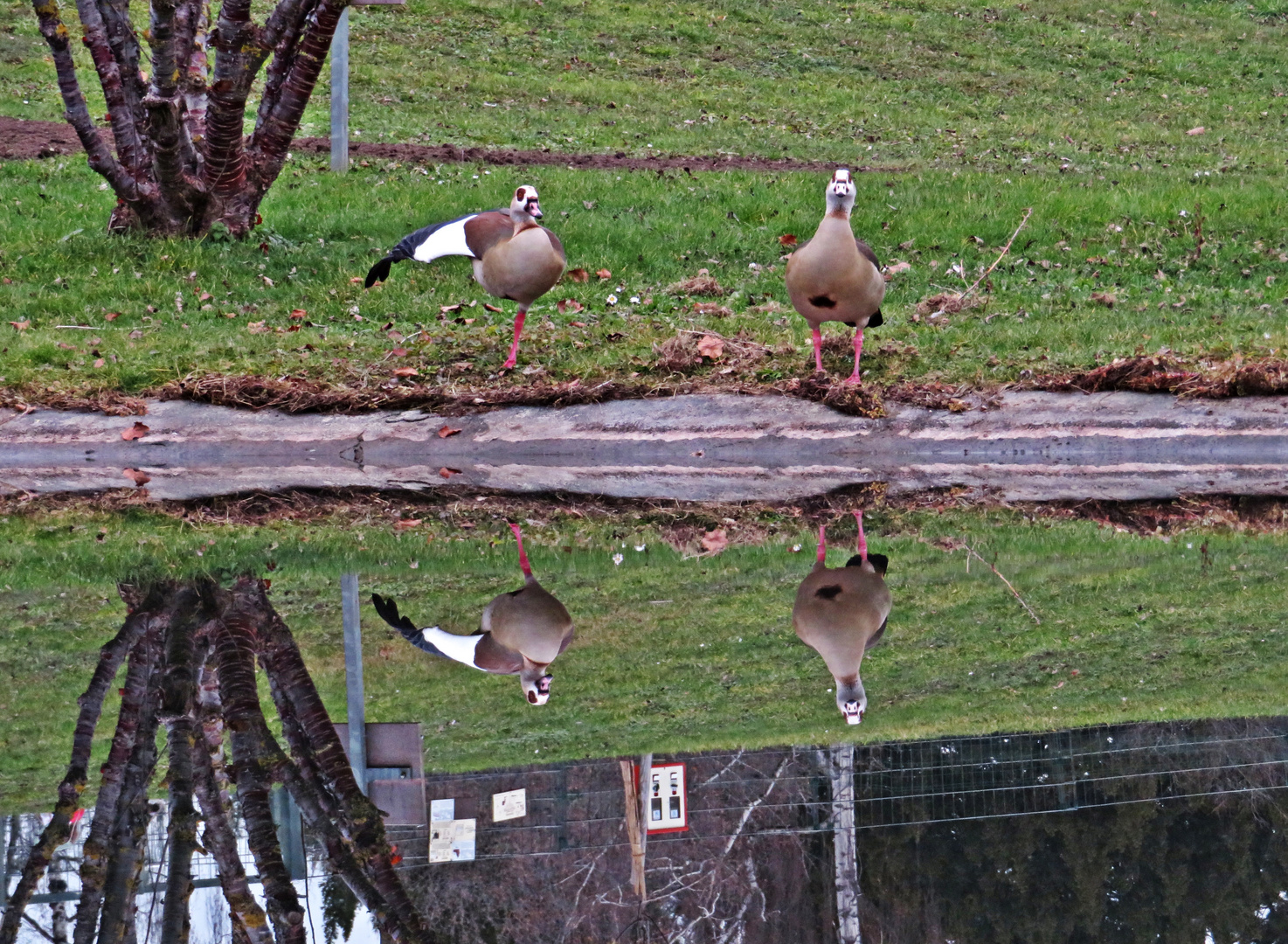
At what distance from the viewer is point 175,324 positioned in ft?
39.1

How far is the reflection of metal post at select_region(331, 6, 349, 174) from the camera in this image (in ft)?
48.5

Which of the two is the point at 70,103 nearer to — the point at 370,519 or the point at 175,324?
the point at 175,324

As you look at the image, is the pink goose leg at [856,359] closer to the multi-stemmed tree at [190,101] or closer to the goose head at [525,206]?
the goose head at [525,206]

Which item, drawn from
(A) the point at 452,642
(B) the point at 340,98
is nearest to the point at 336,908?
(A) the point at 452,642

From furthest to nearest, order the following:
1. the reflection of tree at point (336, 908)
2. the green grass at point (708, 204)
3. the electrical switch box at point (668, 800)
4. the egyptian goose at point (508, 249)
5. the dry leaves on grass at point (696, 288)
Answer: the dry leaves on grass at point (696, 288) < the green grass at point (708, 204) < the egyptian goose at point (508, 249) < the electrical switch box at point (668, 800) < the reflection of tree at point (336, 908)

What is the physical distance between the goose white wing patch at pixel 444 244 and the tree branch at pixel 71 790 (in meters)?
5.56

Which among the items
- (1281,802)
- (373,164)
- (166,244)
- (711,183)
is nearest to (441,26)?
(373,164)

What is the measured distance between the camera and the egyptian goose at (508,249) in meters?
10.6

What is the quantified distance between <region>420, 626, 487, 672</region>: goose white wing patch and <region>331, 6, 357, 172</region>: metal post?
9476 mm

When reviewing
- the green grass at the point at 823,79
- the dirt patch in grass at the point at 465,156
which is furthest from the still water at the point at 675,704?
the green grass at the point at 823,79

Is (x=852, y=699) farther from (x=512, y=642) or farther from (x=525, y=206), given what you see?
(x=525, y=206)

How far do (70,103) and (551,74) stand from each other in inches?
430

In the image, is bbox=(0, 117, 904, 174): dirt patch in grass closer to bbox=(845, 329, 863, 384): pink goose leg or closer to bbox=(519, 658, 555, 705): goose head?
bbox=(845, 329, 863, 384): pink goose leg

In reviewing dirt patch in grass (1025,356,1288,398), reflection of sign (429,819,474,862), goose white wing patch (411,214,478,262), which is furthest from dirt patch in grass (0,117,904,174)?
reflection of sign (429,819,474,862)
